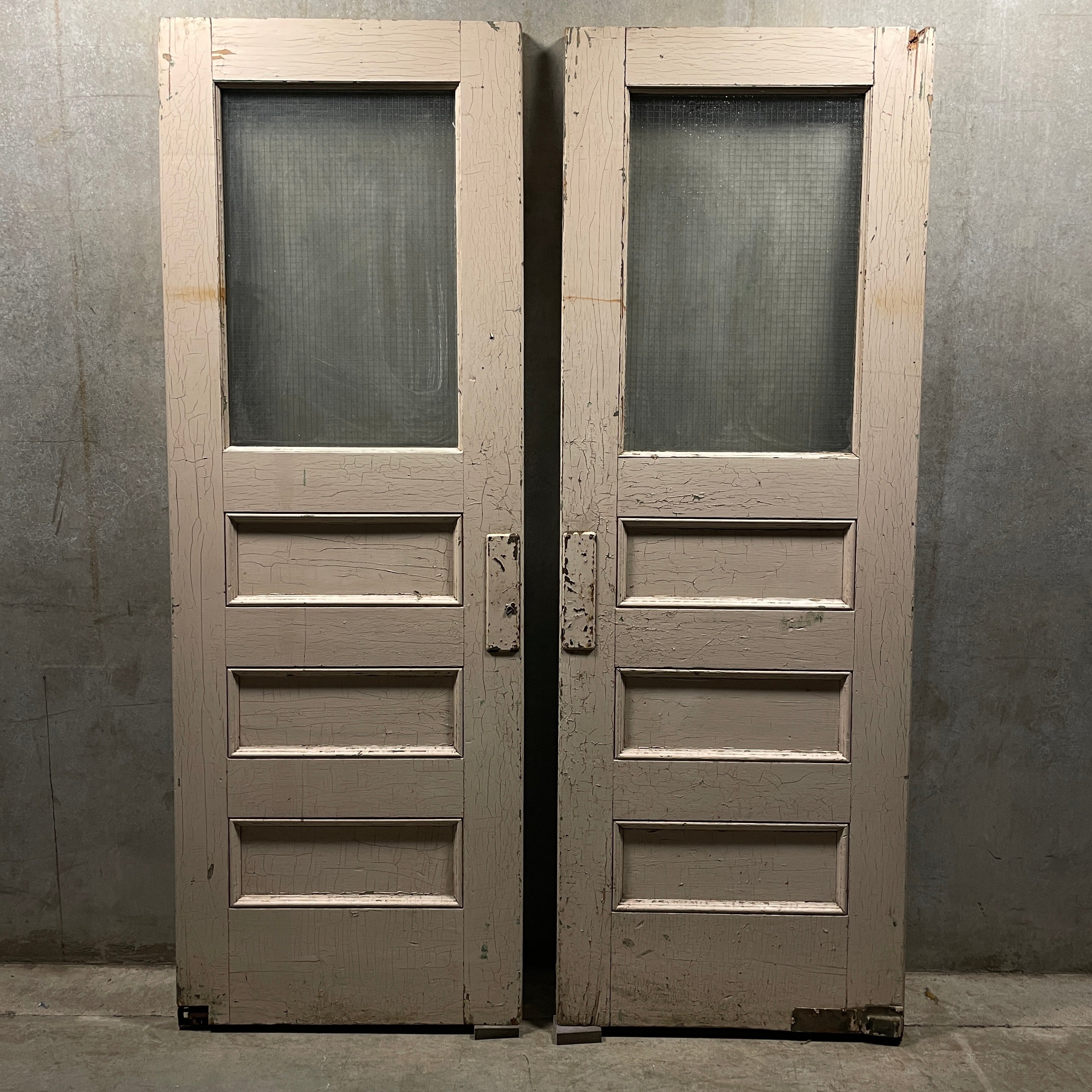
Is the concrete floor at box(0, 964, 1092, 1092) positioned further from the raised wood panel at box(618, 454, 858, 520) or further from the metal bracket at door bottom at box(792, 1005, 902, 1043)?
the raised wood panel at box(618, 454, 858, 520)

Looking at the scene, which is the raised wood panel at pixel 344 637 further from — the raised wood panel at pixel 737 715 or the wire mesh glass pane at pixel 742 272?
the wire mesh glass pane at pixel 742 272

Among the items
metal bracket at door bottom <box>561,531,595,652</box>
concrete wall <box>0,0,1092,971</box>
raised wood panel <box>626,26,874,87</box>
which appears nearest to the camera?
raised wood panel <box>626,26,874,87</box>

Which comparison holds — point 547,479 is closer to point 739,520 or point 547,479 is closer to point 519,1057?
point 739,520

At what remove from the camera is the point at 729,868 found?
6.62 feet

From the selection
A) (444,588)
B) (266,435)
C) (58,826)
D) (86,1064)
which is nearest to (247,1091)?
(86,1064)

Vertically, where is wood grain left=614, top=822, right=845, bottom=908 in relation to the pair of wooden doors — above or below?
below

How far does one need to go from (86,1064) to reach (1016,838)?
7.44 ft

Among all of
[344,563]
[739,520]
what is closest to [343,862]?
[344,563]

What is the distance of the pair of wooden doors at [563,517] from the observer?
1864mm

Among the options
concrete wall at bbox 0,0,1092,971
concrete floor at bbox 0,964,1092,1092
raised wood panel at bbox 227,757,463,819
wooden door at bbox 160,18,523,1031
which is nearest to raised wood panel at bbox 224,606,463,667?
wooden door at bbox 160,18,523,1031

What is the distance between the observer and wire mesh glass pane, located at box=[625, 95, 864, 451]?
1.89 meters

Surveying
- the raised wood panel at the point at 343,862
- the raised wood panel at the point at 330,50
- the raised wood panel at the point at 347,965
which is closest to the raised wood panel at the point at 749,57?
the raised wood panel at the point at 330,50

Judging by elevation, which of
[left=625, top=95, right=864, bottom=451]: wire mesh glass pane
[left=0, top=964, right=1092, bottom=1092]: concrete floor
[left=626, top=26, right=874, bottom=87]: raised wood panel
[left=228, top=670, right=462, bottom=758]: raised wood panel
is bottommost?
[left=0, top=964, right=1092, bottom=1092]: concrete floor

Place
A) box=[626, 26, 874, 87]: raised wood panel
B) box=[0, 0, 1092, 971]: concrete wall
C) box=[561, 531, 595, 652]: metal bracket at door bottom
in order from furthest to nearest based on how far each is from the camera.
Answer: box=[0, 0, 1092, 971]: concrete wall
box=[561, 531, 595, 652]: metal bracket at door bottom
box=[626, 26, 874, 87]: raised wood panel
